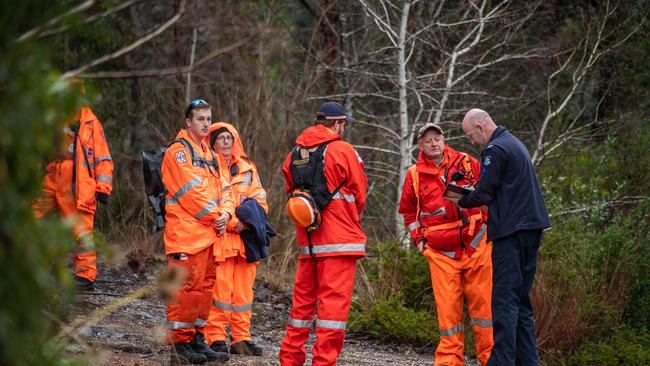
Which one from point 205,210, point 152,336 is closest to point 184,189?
point 205,210

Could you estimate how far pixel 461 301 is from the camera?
765 cm

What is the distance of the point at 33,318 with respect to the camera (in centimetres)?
219

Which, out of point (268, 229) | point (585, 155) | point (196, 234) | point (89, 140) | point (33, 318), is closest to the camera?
point (33, 318)

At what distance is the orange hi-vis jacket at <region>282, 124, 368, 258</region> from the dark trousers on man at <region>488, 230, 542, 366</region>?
1.03 meters

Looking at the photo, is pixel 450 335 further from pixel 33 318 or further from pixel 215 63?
pixel 215 63

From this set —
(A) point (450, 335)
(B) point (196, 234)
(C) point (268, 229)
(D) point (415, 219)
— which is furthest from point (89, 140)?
(A) point (450, 335)

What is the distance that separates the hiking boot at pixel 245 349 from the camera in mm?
8312

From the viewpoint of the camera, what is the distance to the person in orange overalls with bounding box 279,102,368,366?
6871mm

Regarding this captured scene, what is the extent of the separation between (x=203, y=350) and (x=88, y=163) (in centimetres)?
293

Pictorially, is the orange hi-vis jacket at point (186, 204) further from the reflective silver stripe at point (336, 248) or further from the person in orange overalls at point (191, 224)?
the reflective silver stripe at point (336, 248)

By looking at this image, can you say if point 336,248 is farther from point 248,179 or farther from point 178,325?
point 248,179

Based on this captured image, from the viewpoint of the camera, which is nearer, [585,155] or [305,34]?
[585,155]

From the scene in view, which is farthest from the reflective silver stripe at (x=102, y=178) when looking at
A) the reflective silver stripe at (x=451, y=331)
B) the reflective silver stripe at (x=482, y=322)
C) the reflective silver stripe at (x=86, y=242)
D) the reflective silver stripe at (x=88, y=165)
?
the reflective silver stripe at (x=86, y=242)

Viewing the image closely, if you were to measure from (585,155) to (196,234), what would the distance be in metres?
8.31
